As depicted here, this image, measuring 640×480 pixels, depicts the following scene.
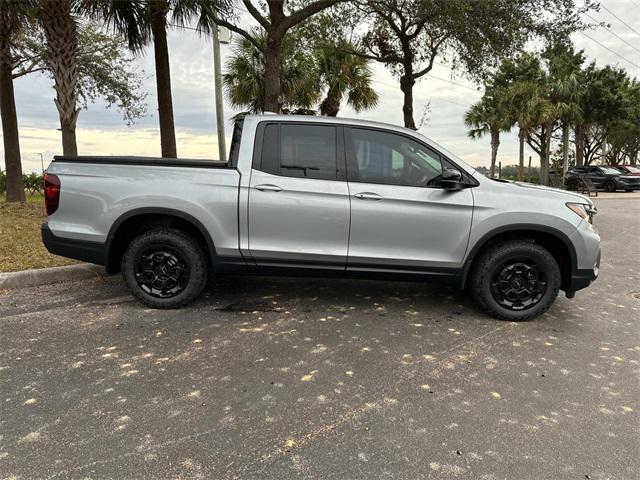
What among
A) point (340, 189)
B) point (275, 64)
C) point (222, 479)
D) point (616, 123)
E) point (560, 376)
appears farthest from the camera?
point (616, 123)

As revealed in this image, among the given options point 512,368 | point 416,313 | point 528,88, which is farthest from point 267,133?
point 528,88

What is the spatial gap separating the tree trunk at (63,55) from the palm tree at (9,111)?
2.92 metres

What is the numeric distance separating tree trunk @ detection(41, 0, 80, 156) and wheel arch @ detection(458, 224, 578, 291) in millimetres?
6959

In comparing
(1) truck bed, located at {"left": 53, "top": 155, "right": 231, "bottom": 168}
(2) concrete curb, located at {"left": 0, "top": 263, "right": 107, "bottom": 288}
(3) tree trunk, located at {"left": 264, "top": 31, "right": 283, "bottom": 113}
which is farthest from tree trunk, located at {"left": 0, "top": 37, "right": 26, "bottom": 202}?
(1) truck bed, located at {"left": 53, "top": 155, "right": 231, "bottom": 168}

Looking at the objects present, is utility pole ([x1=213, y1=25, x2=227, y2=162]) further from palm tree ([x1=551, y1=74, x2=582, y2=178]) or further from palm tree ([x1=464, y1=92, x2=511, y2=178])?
palm tree ([x1=551, y1=74, x2=582, y2=178])

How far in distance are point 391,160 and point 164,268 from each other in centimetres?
242

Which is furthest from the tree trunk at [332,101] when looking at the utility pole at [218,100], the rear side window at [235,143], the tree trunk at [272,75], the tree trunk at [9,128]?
the rear side window at [235,143]

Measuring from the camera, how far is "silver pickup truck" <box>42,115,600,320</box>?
4.23 m

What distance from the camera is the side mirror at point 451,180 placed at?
409cm

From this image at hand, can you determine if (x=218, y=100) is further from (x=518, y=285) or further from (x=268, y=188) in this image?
(x=518, y=285)

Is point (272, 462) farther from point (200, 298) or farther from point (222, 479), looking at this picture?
point (200, 298)

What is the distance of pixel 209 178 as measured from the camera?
14.1 ft

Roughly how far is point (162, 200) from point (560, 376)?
142 inches

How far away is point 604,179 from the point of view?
85.1ft
